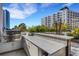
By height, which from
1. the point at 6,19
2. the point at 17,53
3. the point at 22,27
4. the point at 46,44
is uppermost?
the point at 6,19

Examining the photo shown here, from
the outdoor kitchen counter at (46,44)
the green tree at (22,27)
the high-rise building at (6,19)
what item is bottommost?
the outdoor kitchen counter at (46,44)

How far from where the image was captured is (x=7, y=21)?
6.75 feet

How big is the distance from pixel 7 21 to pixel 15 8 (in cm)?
21

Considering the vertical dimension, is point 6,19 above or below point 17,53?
above

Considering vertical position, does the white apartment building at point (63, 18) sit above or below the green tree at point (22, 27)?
above

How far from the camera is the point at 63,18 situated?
6.81 feet

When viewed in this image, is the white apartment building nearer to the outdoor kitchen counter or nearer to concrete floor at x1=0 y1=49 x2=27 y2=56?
the outdoor kitchen counter

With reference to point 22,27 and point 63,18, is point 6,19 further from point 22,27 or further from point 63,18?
point 63,18

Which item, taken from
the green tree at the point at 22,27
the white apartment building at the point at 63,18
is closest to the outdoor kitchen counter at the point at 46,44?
the green tree at the point at 22,27

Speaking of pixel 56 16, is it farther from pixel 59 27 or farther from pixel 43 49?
pixel 43 49

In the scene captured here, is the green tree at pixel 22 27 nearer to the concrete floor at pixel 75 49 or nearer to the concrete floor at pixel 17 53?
the concrete floor at pixel 17 53

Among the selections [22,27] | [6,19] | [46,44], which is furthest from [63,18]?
[6,19]

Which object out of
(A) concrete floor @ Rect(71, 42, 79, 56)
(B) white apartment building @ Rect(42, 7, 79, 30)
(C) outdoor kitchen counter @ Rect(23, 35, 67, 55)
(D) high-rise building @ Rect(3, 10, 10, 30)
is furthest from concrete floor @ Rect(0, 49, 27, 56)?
(A) concrete floor @ Rect(71, 42, 79, 56)

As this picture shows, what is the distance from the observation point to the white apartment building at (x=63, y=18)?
206 cm
